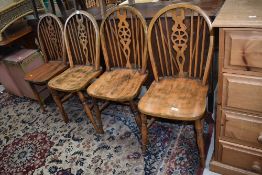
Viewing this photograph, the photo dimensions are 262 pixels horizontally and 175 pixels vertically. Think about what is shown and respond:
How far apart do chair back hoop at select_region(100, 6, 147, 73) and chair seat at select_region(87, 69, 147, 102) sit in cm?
7

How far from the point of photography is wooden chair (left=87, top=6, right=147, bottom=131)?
1.74 m

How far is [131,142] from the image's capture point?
1.96m

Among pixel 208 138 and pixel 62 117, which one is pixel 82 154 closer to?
pixel 62 117

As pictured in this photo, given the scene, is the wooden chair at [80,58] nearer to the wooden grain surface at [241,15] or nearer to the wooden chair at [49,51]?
the wooden chair at [49,51]

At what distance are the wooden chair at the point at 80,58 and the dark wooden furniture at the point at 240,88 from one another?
1078 millimetres

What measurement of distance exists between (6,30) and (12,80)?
0.57 metres

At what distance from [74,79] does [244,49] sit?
1.40 m

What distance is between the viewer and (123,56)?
6.89 feet

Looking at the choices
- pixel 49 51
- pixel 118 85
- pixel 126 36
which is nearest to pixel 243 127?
pixel 118 85

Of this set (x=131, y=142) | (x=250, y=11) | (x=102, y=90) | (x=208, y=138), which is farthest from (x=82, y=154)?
(x=250, y=11)

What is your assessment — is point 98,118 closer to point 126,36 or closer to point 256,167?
point 126,36

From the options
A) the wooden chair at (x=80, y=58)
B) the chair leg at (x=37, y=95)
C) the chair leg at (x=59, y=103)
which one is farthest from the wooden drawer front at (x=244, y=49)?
the chair leg at (x=37, y=95)

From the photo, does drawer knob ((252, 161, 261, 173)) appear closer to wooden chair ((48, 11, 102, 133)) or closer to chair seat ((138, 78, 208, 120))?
chair seat ((138, 78, 208, 120))

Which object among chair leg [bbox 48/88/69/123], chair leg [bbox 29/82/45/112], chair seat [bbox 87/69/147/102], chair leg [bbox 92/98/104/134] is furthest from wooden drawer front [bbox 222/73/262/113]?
chair leg [bbox 29/82/45/112]
